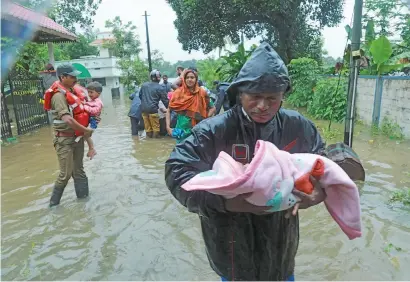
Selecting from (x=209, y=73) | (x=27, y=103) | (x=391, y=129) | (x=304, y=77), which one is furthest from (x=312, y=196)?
(x=209, y=73)

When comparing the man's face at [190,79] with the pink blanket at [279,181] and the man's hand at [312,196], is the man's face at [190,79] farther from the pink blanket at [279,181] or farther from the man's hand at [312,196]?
the man's hand at [312,196]

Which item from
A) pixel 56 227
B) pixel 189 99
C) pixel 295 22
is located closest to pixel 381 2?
pixel 295 22

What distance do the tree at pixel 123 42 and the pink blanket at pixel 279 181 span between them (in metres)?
34.3

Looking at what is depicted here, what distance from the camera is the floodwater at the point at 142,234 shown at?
2898 mm

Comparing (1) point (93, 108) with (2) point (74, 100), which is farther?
(1) point (93, 108)

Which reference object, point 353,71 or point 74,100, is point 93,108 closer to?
point 74,100

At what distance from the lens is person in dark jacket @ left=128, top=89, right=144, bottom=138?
8.81m

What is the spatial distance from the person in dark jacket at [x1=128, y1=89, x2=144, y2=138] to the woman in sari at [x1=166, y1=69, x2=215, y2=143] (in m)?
4.08

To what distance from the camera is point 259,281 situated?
1.66 meters

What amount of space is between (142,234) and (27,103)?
28.4 ft

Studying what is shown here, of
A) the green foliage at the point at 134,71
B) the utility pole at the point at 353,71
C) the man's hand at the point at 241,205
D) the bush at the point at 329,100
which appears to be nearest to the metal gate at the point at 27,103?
the utility pole at the point at 353,71

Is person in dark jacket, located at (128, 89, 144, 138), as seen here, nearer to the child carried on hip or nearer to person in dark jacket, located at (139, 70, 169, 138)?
person in dark jacket, located at (139, 70, 169, 138)

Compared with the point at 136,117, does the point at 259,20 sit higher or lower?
higher

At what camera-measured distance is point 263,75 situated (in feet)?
4.59
